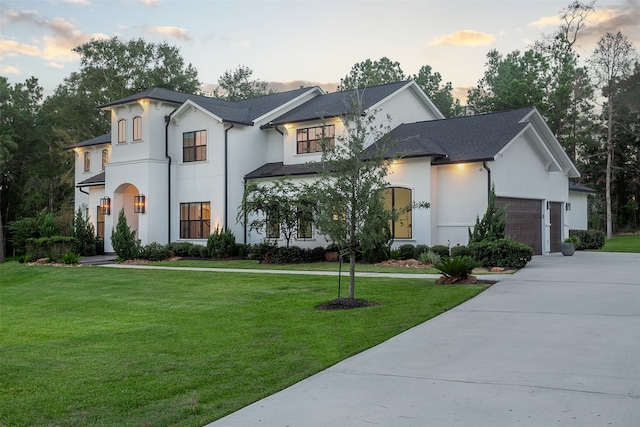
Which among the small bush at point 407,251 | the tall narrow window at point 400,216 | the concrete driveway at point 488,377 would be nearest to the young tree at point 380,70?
the tall narrow window at point 400,216

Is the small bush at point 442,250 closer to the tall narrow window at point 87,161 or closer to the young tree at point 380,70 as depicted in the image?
the tall narrow window at point 87,161

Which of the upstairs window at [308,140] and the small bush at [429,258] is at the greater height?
the upstairs window at [308,140]

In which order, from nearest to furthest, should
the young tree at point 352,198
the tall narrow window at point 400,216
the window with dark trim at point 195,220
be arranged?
1. the young tree at point 352,198
2. the tall narrow window at point 400,216
3. the window with dark trim at point 195,220

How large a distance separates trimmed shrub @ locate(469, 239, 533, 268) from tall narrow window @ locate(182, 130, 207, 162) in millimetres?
15162

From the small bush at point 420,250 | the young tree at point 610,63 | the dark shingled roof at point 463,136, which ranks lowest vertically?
the small bush at point 420,250

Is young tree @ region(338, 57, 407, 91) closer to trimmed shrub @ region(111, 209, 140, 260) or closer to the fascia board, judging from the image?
the fascia board

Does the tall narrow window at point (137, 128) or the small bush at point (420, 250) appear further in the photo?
the tall narrow window at point (137, 128)

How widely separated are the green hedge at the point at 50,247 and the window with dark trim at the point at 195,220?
495 cm

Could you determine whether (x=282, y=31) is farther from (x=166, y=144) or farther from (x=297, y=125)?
(x=166, y=144)

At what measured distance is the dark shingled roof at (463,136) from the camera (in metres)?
22.3

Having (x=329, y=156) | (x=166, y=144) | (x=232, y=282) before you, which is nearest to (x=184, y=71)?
(x=166, y=144)

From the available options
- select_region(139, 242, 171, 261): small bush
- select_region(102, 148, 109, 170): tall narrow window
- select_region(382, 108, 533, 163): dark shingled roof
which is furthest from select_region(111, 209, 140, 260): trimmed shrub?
select_region(382, 108, 533, 163): dark shingled roof

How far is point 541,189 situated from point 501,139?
428 cm

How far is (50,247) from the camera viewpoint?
1017 inches
